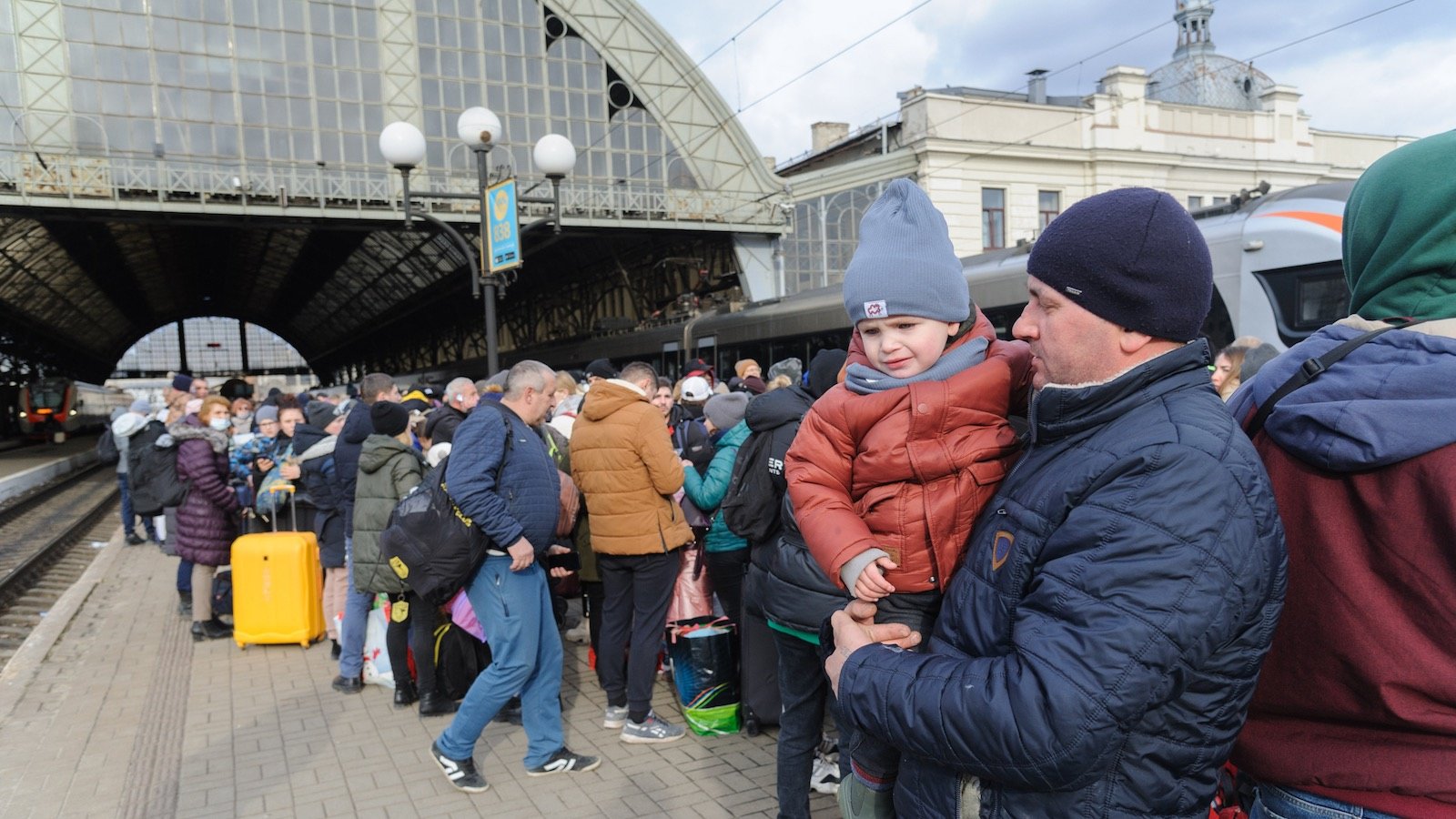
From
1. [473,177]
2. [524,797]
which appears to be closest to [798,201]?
[473,177]

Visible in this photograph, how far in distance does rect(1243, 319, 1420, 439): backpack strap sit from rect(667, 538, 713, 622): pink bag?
14.1 feet

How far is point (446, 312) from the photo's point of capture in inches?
1761

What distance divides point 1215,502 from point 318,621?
7525 millimetres

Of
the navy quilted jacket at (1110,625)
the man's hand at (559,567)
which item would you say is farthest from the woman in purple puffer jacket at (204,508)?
the navy quilted jacket at (1110,625)

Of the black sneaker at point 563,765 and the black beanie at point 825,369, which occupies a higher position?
the black beanie at point 825,369

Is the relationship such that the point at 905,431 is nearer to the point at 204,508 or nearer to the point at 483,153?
the point at 204,508

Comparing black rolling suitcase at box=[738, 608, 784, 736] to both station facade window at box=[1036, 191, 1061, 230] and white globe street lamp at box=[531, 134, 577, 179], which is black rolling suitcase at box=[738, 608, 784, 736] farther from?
station facade window at box=[1036, 191, 1061, 230]

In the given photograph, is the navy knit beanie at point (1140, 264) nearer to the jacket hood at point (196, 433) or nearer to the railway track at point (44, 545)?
the jacket hood at point (196, 433)

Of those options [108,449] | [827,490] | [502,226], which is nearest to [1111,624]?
[827,490]

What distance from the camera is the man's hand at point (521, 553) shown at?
4527mm

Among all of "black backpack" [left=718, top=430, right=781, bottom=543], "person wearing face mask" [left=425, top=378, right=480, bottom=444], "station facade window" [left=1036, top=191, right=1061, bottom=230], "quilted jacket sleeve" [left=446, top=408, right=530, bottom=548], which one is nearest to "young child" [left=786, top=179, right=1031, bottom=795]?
"black backpack" [left=718, top=430, right=781, bottom=543]

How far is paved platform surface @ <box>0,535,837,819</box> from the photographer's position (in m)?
4.52

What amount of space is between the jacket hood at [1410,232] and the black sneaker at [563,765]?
423 centimetres

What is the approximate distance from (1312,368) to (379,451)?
5.39 meters
